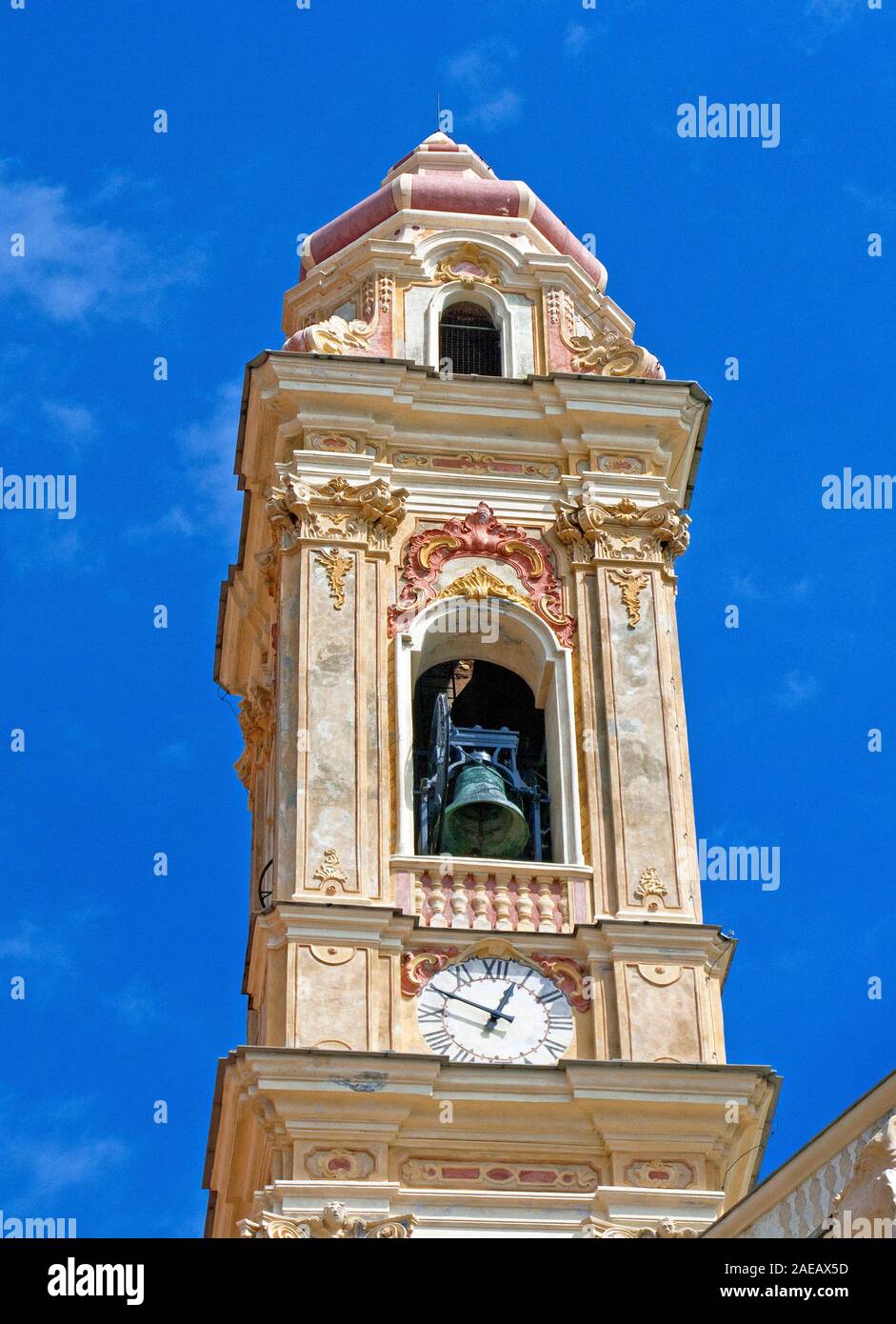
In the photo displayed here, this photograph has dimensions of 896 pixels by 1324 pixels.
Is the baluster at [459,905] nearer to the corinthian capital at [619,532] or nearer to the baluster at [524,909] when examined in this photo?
the baluster at [524,909]

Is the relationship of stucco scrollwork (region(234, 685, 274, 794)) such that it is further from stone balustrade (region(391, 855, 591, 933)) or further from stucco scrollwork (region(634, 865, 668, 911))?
stucco scrollwork (region(634, 865, 668, 911))

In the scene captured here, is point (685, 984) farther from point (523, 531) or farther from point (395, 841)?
point (523, 531)

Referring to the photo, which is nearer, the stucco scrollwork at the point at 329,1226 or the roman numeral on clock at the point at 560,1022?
the stucco scrollwork at the point at 329,1226

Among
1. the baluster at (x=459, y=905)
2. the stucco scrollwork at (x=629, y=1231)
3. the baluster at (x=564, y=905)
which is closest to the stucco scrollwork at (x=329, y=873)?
the baluster at (x=459, y=905)

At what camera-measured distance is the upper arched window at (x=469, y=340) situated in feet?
107

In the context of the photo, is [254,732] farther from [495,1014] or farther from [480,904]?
[495,1014]

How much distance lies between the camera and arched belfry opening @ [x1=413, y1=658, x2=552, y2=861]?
94.1ft

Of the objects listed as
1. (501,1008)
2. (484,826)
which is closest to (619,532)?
(484,826)

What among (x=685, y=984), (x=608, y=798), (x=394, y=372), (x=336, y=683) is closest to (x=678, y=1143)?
(x=685, y=984)

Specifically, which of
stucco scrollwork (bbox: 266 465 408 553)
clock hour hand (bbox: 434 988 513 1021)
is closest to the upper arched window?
stucco scrollwork (bbox: 266 465 408 553)

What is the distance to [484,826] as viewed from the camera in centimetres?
2872

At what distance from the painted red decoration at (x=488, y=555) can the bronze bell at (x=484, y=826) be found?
6.78 feet

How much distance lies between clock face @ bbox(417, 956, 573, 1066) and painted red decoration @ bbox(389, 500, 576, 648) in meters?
4.01
